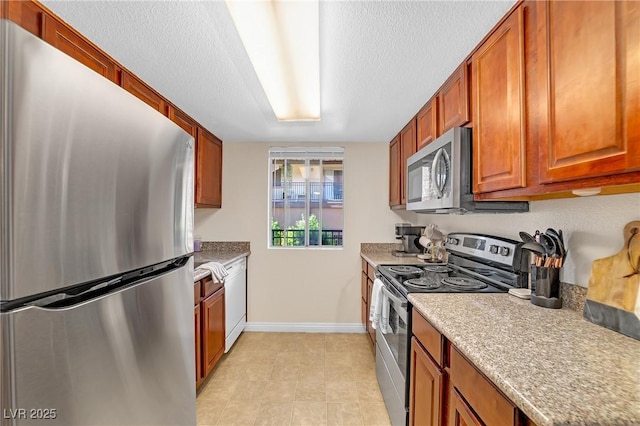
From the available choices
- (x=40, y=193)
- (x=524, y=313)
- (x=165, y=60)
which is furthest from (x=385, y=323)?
(x=165, y=60)

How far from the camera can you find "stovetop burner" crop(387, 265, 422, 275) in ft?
6.64

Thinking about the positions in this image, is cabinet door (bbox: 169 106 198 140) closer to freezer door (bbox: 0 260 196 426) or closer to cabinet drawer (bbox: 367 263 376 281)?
freezer door (bbox: 0 260 196 426)

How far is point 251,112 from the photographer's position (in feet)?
7.87

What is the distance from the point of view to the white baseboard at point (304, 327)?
11.0ft

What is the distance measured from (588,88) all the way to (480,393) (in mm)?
968

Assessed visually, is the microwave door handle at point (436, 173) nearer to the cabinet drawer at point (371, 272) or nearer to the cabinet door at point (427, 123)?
the cabinet door at point (427, 123)

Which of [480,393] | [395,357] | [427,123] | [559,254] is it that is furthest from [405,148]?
[480,393]

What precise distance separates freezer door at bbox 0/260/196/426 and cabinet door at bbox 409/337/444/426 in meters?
1.01

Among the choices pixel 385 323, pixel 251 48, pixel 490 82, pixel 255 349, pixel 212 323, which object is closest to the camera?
pixel 490 82

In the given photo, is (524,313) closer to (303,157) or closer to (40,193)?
(40,193)

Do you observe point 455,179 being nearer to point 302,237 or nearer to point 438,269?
point 438,269

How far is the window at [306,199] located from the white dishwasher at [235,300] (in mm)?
539

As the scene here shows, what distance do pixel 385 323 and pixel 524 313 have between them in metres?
0.92

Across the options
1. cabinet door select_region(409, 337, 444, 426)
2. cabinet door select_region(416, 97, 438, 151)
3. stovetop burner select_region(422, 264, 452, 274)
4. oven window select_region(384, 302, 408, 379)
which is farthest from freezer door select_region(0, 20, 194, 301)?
stovetop burner select_region(422, 264, 452, 274)
